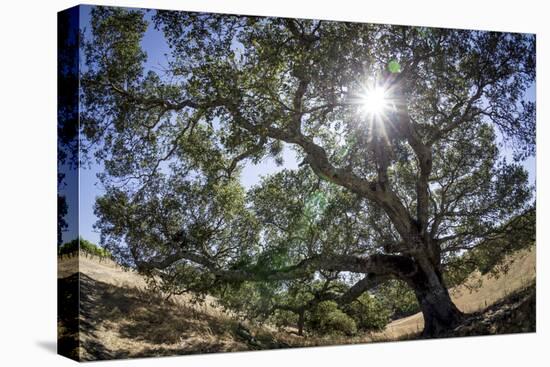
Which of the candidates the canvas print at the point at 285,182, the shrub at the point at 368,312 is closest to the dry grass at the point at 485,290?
the canvas print at the point at 285,182

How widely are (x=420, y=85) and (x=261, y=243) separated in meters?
2.79

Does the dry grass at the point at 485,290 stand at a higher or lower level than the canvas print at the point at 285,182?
lower

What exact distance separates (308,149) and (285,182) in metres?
0.47

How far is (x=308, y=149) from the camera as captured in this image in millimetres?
10156

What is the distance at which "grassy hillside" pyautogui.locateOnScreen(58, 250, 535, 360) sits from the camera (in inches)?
343

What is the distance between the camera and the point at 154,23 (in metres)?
9.27

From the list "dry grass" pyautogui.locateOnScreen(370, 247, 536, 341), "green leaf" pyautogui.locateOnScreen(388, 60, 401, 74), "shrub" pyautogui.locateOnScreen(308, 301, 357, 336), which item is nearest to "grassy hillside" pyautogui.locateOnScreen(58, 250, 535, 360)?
"shrub" pyautogui.locateOnScreen(308, 301, 357, 336)

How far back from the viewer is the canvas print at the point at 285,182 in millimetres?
8961

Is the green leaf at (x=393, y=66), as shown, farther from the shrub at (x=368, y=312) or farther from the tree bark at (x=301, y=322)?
the tree bark at (x=301, y=322)

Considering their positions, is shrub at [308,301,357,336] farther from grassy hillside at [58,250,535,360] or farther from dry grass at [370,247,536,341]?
dry grass at [370,247,536,341]

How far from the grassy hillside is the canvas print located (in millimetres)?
17

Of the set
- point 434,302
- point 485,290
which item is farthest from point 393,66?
point 485,290

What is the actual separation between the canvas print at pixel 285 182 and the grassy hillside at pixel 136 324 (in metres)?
0.02

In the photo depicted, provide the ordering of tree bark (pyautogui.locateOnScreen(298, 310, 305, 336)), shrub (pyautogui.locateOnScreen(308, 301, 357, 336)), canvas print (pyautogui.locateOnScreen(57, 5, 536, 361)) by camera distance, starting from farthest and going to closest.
Answer: shrub (pyautogui.locateOnScreen(308, 301, 357, 336)) → tree bark (pyautogui.locateOnScreen(298, 310, 305, 336)) → canvas print (pyautogui.locateOnScreen(57, 5, 536, 361))
